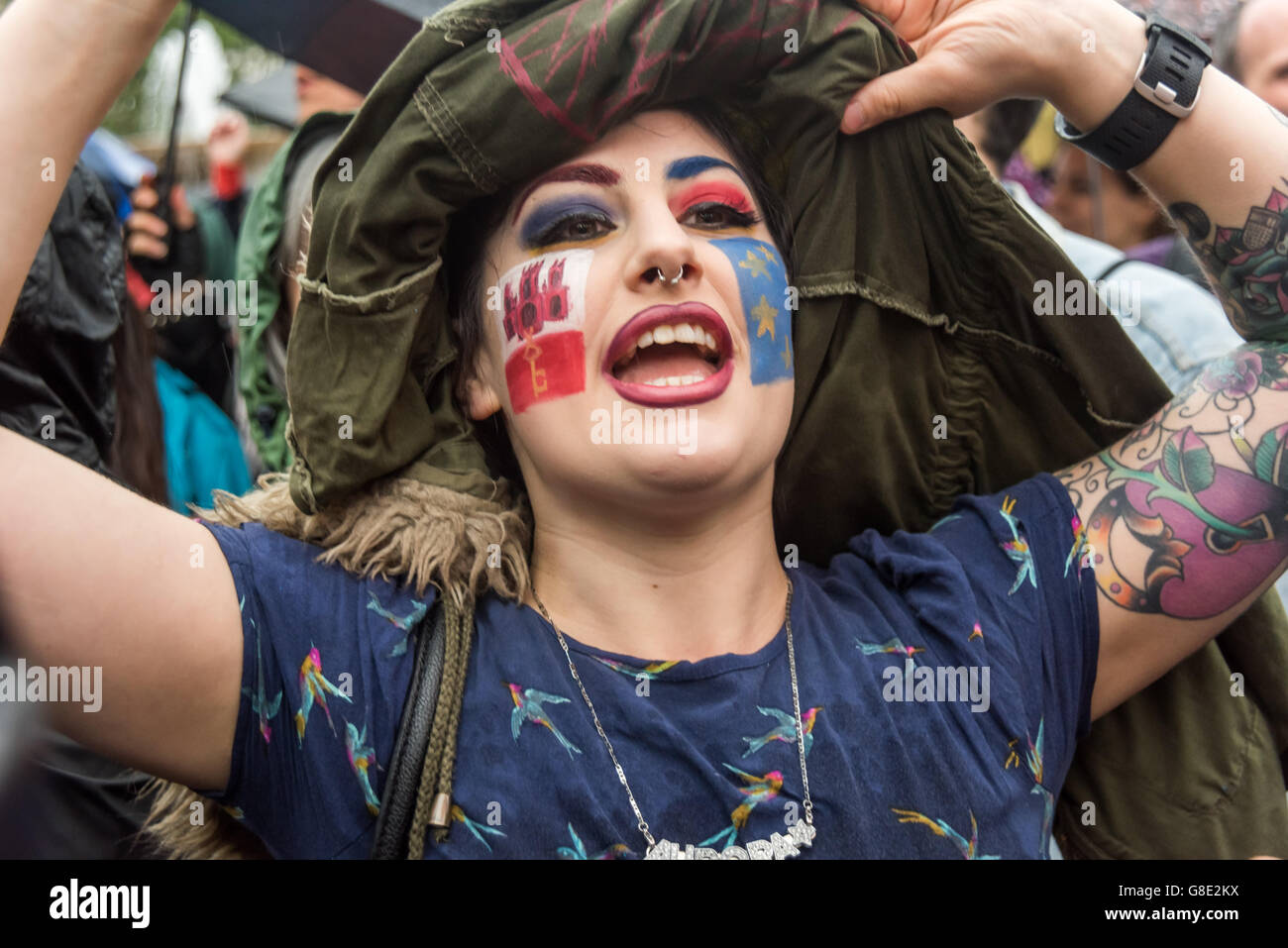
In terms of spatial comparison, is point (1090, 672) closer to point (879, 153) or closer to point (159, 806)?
point (879, 153)

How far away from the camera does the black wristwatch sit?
1961mm

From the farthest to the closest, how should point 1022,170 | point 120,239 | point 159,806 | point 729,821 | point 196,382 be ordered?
1. point 1022,170
2. point 196,382
3. point 120,239
4. point 159,806
5. point 729,821

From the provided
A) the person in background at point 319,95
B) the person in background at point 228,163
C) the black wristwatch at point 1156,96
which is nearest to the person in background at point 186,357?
the person in background at point 319,95

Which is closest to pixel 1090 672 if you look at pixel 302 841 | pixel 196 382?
pixel 302 841

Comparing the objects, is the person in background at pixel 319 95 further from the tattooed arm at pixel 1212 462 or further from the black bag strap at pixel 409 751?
the tattooed arm at pixel 1212 462

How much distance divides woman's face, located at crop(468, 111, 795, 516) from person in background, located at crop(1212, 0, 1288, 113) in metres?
1.77

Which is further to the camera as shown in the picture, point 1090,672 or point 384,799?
point 1090,672

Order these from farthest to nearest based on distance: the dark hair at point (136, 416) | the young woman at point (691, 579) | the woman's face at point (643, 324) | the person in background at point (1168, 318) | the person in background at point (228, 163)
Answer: the person in background at point (228, 163) < the dark hair at point (136, 416) < the person in background at point (1168, 318) < the woman's face at point (643, 324) < the young woman at point (691, 579)

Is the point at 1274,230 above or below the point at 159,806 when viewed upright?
above

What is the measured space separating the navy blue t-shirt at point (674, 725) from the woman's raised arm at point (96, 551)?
7 cm

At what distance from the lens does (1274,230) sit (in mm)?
1973

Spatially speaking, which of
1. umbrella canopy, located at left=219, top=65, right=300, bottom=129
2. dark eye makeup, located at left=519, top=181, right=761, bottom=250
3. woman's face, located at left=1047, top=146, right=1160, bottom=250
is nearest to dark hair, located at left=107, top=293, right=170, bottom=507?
dark eye makeup, located at left=519, top=181, right=761, bottom=250

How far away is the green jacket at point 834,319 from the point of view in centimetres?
190

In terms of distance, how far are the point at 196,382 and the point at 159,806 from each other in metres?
2.22
